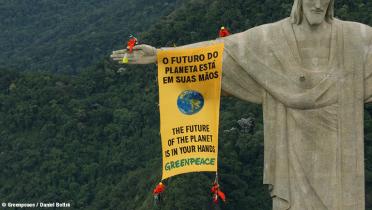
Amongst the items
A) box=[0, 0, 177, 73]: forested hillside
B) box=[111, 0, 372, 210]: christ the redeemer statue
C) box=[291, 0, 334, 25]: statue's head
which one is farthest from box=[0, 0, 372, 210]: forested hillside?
box=[291, 0, 334, 25]: statue's head

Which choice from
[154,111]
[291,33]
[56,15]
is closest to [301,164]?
[291,33]

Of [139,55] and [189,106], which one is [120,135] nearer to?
[189,106]

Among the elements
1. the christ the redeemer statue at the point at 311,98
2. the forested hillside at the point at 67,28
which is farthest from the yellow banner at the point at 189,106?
the forested hillside at the point at 67,28

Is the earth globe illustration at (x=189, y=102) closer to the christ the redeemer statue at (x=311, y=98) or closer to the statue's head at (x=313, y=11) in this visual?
the christ the redeemer statue at (x=311, y=98)

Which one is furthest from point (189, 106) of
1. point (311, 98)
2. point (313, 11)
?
point (313, 11)

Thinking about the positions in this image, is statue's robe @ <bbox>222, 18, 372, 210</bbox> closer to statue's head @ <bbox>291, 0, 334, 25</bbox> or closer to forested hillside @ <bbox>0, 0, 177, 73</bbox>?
statue's head @ <bbox>291, 0, 334, 25</bbox>

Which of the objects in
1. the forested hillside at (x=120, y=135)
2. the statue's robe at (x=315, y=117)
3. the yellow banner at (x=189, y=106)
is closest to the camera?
the statue's robe at (x=315, y=117)
